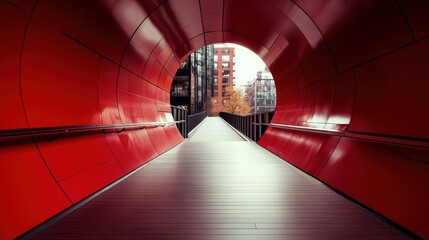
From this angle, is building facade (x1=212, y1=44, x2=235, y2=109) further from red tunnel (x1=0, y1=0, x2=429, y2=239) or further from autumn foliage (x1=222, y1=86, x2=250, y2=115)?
red tunnel (x1=0, y1=0, x2=429, y2=239)

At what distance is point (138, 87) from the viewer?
8.05m

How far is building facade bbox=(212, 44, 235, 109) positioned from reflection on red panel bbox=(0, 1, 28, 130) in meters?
103

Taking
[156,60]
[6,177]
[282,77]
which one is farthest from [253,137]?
[6,177]

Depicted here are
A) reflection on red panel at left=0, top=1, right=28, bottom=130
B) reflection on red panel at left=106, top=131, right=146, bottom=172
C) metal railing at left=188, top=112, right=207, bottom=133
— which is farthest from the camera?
metal railing at left=188, top=112, right=207, bottom=133

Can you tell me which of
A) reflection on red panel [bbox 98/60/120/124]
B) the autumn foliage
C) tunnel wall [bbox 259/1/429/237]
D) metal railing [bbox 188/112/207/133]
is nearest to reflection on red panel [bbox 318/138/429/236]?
tunnel wall [bbox 259/1/429/237]

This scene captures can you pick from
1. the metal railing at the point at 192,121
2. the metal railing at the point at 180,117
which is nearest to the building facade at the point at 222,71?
the metal railing at the point at 192,121

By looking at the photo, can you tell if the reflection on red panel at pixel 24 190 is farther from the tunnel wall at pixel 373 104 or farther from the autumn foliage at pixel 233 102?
the autumn foliage at pixel 233 102

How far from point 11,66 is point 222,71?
105907 mm

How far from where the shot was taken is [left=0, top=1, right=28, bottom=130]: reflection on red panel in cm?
284

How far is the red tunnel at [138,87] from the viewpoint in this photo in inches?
118

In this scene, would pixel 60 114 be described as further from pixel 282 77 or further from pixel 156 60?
pixel 282 77

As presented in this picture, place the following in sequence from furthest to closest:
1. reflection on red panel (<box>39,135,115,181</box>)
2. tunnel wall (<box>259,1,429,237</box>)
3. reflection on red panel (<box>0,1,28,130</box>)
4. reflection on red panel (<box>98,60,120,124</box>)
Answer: reflection on red panel (<box>98,60,120,124</box>) < reflection on red panel (<box>39,135,115,181</box>) < tunnel wall (<box>259,1,429,237</box>) < reflection on red panel (<box>0,1,28,130</box>)

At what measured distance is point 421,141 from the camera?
2.63m

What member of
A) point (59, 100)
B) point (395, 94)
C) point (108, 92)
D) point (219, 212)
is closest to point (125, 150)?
point (108, 92)
